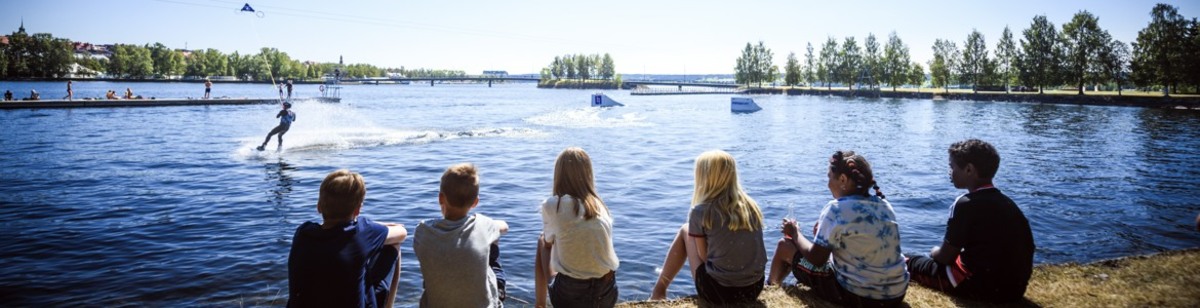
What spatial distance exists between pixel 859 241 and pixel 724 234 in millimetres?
1033

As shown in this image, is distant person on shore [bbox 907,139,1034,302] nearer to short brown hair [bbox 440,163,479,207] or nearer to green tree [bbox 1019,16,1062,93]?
short brown hair [bbox 440,163,479,207]

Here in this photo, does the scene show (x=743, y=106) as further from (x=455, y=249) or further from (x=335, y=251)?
(x=335, y=251)

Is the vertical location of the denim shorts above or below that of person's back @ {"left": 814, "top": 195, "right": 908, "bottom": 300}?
below

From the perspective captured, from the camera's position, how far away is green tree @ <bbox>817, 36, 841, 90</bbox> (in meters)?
145

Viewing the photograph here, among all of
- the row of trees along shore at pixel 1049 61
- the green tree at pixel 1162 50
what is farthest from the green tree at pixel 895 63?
the green tree at pixel 1162 50

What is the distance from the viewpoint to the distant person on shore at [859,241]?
189 inches

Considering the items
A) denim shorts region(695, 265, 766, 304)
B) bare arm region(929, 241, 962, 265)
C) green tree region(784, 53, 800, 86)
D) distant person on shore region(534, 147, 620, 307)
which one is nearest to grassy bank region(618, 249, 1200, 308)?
denim shorts region(695, 265, 766, 304)

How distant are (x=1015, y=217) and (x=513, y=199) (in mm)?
11931

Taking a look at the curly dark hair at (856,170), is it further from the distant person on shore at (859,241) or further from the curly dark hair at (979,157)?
the curly dark hair at (979,157)

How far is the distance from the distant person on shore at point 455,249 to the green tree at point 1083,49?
348ft

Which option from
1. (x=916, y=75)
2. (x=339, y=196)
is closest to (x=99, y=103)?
(x=339, y=196)

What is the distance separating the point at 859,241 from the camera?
4.86 m

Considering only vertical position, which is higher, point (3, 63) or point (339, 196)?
point (3, 63)

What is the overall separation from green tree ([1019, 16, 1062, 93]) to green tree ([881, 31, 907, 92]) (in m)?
28.3
